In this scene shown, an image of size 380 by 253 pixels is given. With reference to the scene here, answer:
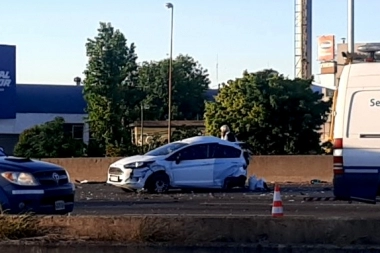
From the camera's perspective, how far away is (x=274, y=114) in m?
46.4

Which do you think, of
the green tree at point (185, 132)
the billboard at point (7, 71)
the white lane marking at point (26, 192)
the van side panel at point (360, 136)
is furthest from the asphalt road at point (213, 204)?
the billboard at point (7, 71)

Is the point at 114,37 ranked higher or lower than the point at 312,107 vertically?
higher

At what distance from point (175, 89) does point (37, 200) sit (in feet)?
239

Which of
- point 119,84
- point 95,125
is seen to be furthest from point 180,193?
point 119,84

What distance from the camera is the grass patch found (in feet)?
31.2

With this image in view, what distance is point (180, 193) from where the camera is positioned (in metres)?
24.7

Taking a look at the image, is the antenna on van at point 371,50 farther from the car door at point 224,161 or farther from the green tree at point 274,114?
the green tree at point 274,114

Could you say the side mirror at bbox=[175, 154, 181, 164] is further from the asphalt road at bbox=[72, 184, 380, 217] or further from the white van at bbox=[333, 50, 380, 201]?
the white van at bbox=[333, 50, 380, 201]

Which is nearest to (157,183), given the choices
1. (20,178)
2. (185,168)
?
(185,168)

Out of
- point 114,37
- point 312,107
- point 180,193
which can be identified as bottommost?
point 180,193

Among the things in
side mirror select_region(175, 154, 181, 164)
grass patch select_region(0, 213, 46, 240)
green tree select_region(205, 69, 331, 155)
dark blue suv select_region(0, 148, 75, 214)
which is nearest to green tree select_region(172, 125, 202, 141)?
green tree select_region(205, 69, 331, 155)

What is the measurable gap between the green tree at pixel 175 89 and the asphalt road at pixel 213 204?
5394 cm

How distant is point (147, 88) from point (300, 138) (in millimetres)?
39886

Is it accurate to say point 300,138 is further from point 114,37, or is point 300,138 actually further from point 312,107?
point 114,37
